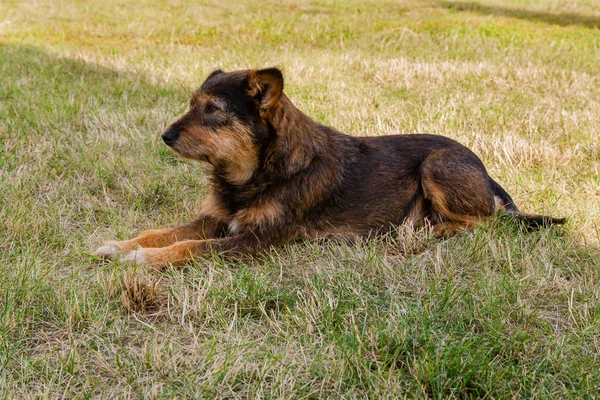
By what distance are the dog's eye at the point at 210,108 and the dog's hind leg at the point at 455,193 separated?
1.66 m

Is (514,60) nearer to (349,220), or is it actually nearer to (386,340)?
(349,220)

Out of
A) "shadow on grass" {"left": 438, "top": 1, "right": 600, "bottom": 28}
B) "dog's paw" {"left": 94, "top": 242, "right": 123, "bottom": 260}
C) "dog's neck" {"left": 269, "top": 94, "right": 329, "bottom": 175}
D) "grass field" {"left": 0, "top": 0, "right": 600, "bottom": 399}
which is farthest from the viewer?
"shadow on grass" {"left": 438, "top": 1, "right": 600, "bottom": 28}

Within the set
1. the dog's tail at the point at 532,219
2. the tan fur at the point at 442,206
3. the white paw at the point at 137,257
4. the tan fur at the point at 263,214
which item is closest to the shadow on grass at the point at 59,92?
the white paw at the point at 137,257

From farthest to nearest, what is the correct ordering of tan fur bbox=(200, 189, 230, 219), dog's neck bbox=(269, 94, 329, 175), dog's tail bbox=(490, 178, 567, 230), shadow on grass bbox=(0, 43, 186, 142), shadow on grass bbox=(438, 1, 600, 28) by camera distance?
shadow on grass bbox=(438, 1, 600, 28)
shadow on grass bbox=(0, 43, 186, 142)
dog's tail bbox=(490, 178, 567, 230)
tan fur bbox=(200, 189, 230, 219)
dog's neck bbox=(269, 94, 329, 175)

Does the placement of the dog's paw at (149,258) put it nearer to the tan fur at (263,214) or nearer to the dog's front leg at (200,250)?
the dog's front leg at (200,250)

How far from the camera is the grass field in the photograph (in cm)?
299

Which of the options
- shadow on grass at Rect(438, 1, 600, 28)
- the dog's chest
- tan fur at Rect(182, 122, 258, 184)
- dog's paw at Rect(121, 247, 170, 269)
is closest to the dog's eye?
tan fur at Rect(182, 122, 258, 184)

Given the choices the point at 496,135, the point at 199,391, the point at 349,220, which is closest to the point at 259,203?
the point at 349,220

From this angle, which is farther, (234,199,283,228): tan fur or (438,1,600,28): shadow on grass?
(438,1,600,28): shadow on grass

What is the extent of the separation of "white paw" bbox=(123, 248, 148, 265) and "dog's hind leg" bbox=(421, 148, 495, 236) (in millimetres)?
2122

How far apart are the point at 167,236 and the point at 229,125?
0.93m

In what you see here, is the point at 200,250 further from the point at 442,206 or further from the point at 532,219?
the point at 532,219

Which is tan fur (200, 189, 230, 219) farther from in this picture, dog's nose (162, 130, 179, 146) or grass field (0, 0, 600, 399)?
dog's nose (162, 130, 179, 146)

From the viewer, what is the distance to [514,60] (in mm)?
11000
